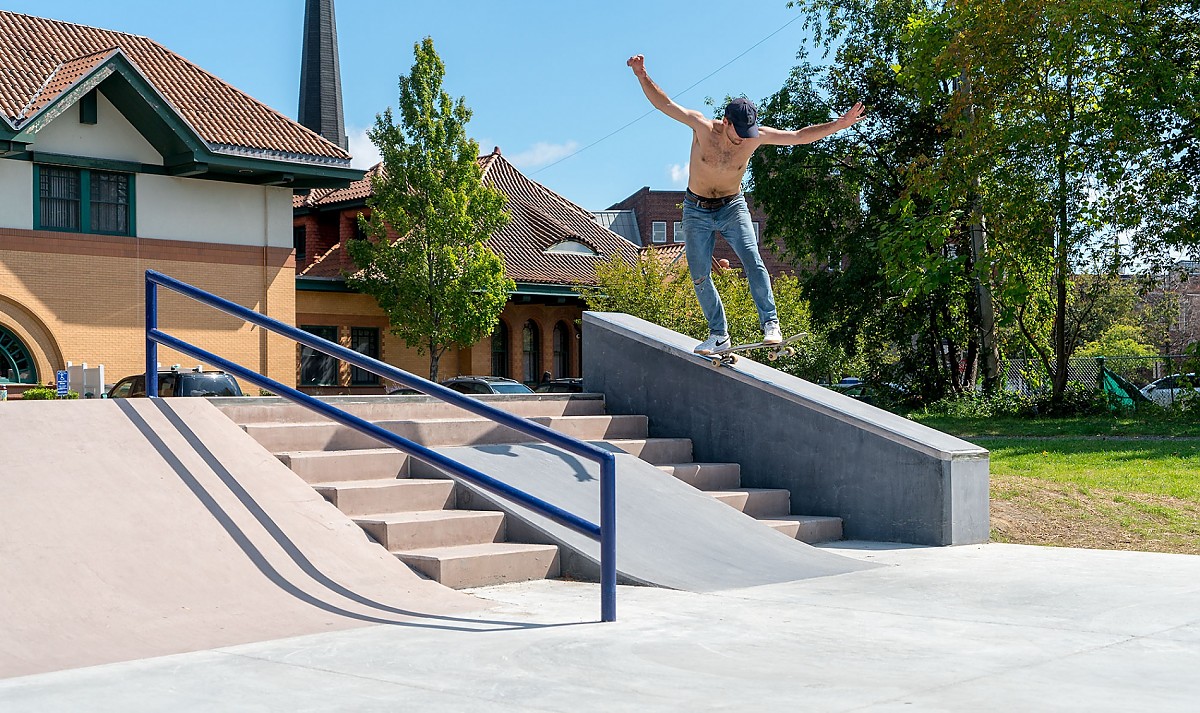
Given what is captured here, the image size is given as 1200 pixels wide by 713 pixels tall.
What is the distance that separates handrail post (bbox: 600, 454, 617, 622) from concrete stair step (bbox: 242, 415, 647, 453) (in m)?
2.65

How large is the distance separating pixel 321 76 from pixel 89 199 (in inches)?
1010

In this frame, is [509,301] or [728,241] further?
[509,301]

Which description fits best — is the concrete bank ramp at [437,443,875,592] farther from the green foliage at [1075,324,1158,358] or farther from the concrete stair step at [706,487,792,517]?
the green foliage at [1075,324,1158,358]

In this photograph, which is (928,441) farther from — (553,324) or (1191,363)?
(553,324)

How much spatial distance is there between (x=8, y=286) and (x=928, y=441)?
23.7 metres

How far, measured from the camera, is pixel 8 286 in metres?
27.0

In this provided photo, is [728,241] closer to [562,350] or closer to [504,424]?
[504,424]

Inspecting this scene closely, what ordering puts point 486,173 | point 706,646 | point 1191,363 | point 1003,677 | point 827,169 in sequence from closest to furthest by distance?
point 1003,677 → point 706,646 → point 1191,363 → point 827,169 → point 486,173

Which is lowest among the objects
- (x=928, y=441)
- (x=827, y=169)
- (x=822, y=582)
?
(x=822, y=582)

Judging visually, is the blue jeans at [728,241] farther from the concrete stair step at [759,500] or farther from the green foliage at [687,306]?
the green foliage at [687,306]

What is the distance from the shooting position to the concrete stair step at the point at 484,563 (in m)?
7.11

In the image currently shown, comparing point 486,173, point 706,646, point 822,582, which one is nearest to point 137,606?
point 706,646

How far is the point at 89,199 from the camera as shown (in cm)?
→ 2833

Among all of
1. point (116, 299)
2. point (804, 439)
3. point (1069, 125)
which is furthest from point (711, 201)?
point (116, 299)
